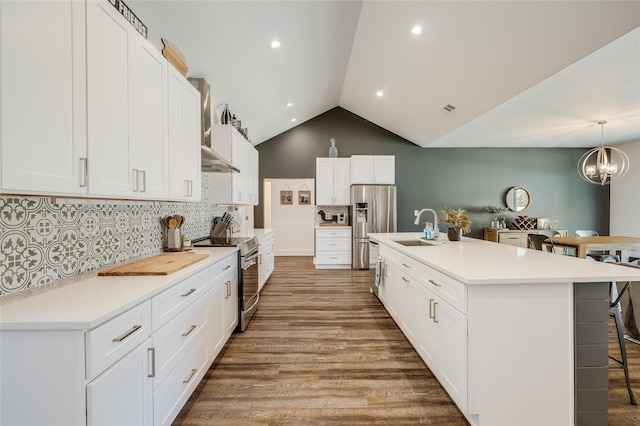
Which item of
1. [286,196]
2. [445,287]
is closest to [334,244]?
[286,196]

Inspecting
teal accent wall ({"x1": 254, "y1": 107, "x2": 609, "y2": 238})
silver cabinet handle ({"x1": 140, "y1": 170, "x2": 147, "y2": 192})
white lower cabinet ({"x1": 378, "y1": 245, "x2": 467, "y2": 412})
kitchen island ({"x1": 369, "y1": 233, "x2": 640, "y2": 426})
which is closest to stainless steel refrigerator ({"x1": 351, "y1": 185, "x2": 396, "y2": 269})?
teal accent wall ({"x1": 254, "y1": 107, "x2": 609, "y2": 238})

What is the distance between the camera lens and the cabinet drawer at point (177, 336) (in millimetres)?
1369

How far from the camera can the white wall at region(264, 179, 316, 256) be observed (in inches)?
292

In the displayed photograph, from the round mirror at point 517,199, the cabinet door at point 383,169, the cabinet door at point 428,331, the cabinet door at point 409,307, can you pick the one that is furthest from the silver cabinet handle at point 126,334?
the round mirror at point 517,199

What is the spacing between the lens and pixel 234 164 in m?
3.46

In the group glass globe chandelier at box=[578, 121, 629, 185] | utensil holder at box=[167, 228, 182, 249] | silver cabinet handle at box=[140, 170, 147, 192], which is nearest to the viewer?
silver cabinet handle at box=[140, 170, 147, 192]

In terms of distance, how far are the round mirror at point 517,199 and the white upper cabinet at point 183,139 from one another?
684cm

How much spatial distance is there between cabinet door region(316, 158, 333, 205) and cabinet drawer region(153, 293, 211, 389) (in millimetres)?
4321

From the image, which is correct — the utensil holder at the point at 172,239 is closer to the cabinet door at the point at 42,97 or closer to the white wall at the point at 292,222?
the cabinet door at the point at 42,97

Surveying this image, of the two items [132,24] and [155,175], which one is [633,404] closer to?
[155,175]

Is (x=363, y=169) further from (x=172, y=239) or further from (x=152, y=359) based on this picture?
(x=152, y=359)

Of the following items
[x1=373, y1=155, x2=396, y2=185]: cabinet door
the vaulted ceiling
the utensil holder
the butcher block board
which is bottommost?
the butcher block board

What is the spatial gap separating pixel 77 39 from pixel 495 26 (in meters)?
3.35

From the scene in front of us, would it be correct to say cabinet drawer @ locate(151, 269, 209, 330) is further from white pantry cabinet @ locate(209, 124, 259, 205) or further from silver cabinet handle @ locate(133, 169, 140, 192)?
white pantry cabinet @ locate(209, 124, 259, 205)
